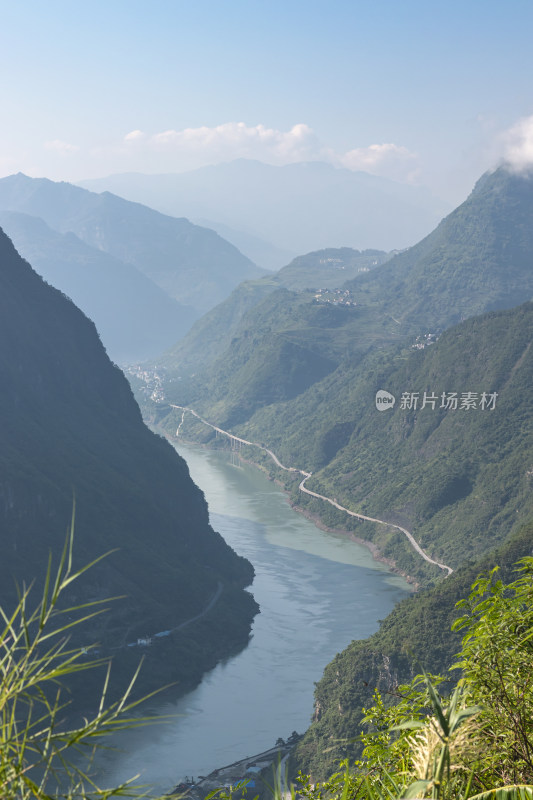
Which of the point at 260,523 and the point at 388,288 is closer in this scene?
the point at 260,523

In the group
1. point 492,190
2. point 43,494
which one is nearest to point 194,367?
point 492,190

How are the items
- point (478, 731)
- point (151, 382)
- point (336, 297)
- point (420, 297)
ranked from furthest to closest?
1. point (151, 382)
2. point (336, 297)
3. point (420, 297)
4. point (478, 731)

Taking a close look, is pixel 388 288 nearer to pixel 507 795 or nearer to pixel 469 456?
pixel 469 456

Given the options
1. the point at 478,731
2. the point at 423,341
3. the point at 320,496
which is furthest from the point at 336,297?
the point at 478,731

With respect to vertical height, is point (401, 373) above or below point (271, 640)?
above

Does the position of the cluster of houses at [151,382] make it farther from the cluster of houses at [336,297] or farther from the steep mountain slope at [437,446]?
the steep mountain slope at [437,446]

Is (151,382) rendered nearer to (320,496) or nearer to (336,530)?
(320,496)
